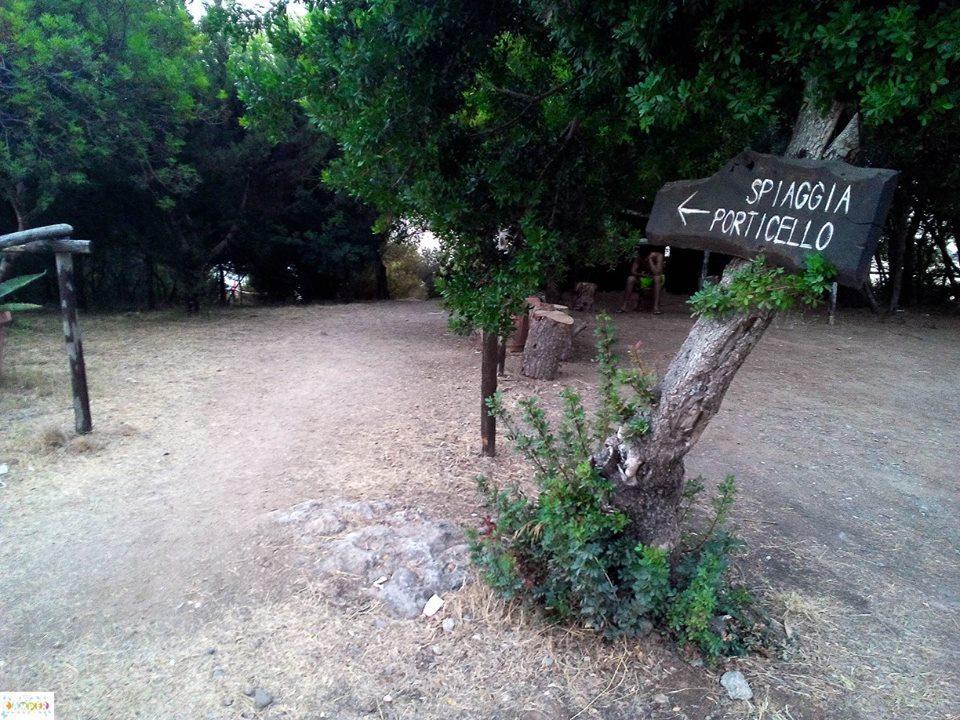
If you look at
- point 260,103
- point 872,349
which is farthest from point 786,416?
point 260,103

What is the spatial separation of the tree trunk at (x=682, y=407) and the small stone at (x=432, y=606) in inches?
35.3

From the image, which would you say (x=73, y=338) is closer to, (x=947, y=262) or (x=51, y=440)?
(x=51, y=440)

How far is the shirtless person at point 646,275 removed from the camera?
12.0 metres

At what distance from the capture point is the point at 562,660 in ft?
8.52

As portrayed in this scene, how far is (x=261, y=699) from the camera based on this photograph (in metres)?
2.40

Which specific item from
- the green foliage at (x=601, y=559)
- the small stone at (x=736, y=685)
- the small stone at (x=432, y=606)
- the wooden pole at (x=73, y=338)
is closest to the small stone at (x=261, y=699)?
the small stone at (x=432, y=606)

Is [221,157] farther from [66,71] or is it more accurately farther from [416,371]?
[416,371]

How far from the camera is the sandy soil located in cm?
247

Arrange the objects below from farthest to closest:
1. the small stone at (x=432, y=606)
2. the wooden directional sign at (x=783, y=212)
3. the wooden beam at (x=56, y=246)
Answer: the wooden beam at (x=56, y=246), the small stone at (x=432, y=606), the wooden directional sign at (x=783, y=212)

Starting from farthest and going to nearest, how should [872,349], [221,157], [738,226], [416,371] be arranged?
[221,157], [872,349], [416,371], [738,226]

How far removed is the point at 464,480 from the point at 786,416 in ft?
11.3

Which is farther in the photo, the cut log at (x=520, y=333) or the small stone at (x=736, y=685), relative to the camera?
the cut log at (x=520, y=333)

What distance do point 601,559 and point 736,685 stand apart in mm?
658

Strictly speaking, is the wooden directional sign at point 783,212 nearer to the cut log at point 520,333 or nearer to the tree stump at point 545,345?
the tree stump at point 545,345
